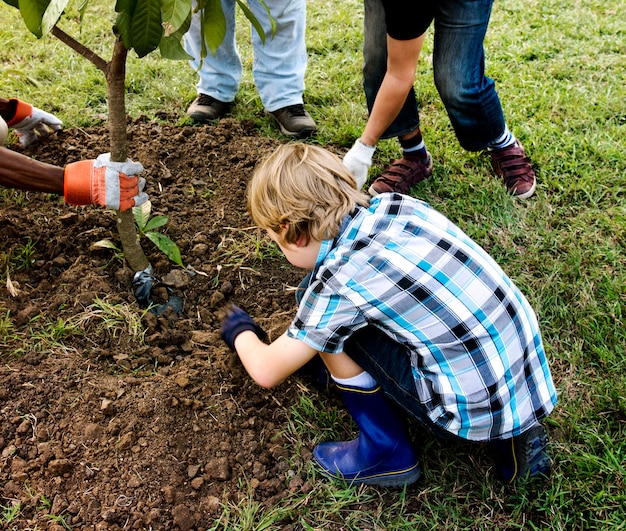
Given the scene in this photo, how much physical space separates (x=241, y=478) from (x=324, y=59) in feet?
9.40

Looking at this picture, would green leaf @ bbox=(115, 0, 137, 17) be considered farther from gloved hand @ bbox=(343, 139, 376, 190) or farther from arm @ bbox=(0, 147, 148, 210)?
gloved hand @ bbox=(343, 139, 376, 190)

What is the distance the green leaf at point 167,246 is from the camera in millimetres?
2348

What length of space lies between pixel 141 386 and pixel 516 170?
1951 mm

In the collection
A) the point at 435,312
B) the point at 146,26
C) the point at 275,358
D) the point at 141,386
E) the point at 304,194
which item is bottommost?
the point at 141,386

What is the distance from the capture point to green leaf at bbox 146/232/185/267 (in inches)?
92.4

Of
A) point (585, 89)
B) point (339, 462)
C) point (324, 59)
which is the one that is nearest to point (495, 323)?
point (339, 462)

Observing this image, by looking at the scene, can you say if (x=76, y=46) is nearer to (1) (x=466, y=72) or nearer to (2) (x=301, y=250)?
(2) (x=301, y=250)

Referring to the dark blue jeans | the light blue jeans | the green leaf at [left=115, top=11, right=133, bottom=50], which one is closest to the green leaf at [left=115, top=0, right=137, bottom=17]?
the green leaf at [left=115, top=11, right=133, bottom=50]

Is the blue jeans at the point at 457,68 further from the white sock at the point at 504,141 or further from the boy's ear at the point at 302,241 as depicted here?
the boy's ear at the point at 302,241

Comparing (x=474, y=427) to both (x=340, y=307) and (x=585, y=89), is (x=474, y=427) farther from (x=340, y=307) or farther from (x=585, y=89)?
(x=585, y=89)

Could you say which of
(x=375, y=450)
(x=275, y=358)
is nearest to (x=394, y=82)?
(x=275, y=358)

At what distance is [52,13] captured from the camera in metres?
1.20

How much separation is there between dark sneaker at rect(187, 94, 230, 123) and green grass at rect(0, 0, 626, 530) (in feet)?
0.23

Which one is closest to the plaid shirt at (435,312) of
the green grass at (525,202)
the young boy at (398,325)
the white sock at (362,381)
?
the young boy at (398,325)
